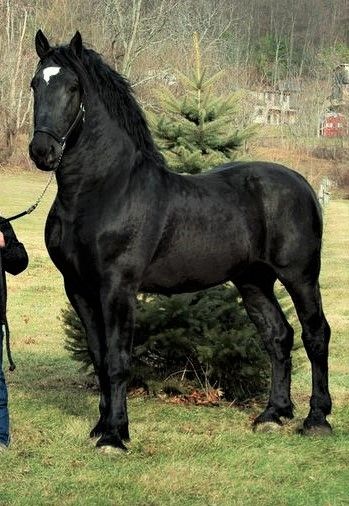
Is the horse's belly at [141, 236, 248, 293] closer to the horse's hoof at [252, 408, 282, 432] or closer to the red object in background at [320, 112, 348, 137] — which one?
the horse's hoof at [252, 408, 282, 432]

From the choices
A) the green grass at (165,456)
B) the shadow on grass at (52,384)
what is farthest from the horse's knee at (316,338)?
the shadow on grass at (52,384)

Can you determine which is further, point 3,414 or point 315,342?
point 315,342

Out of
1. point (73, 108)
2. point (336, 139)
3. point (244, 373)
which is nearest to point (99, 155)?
point (73, 108)

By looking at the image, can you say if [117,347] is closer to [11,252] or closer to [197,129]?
[11,252]

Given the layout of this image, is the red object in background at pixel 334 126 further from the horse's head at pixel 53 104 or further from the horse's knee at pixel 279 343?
the horse's head at pixel 53 104

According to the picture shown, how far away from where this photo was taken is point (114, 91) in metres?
5.79

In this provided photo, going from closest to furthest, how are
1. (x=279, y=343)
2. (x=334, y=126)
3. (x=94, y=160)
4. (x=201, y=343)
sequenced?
(x=94, y=160) → (x=279, y=343) → (x=201, y=343) → (x=334, y=126)

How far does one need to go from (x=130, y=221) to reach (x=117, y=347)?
0.90 m

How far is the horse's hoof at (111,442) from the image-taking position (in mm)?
5572

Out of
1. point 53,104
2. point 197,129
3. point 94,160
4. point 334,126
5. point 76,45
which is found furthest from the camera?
point 334,126

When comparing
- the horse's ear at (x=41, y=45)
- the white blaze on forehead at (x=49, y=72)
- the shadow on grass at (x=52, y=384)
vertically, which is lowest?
the shadow on grass at (x=52, y=384)

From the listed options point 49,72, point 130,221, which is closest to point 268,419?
point 130,221

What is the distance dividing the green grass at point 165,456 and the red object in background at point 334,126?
49373mm

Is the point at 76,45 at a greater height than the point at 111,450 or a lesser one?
greater
